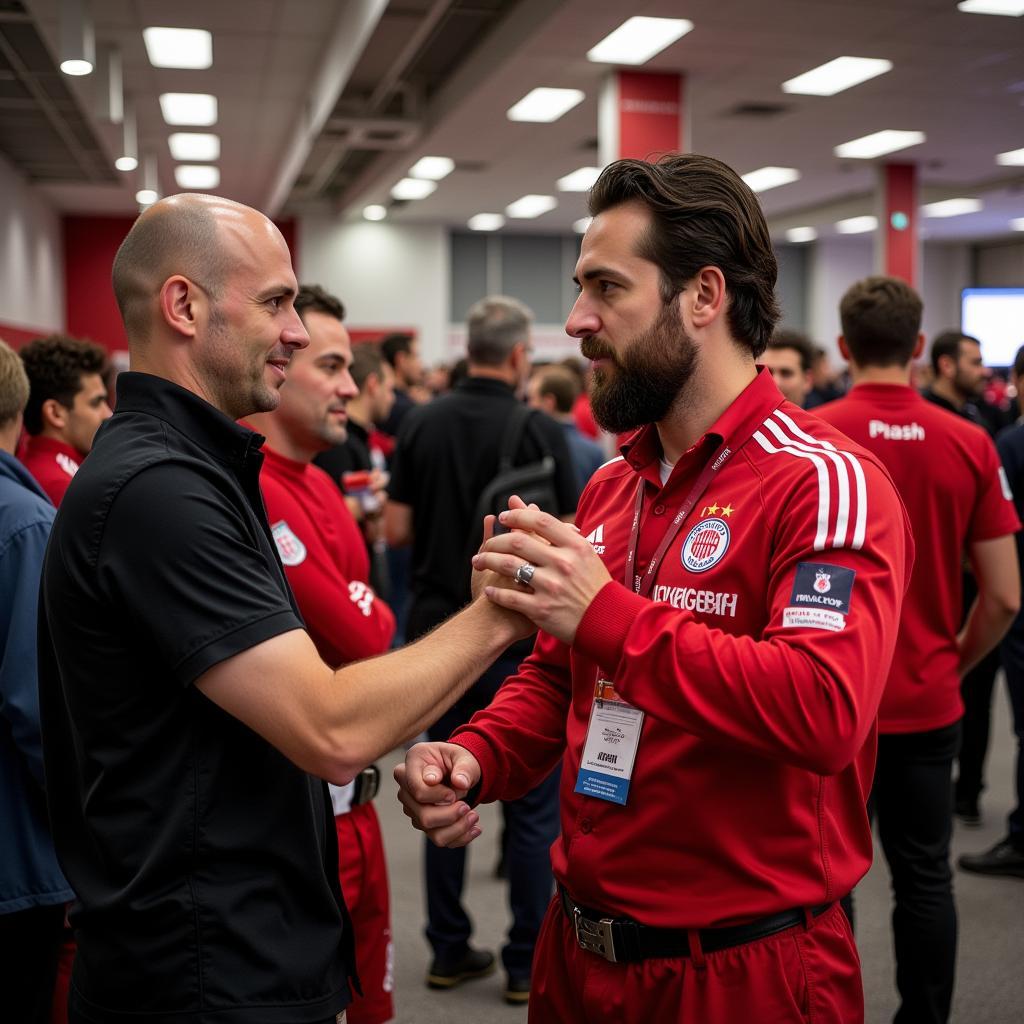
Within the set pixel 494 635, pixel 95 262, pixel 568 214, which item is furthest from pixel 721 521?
pixel 95 262

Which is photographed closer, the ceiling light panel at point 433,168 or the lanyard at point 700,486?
the lanyard at point 700,486

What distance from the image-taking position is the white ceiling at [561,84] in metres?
7.33

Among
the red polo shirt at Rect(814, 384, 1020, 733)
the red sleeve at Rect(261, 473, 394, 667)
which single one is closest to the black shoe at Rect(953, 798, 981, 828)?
the red polo shirt at Rect(814, 384, 1020, 733)

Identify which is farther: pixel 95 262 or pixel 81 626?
pixel 95 262

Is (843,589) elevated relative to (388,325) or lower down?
lower down

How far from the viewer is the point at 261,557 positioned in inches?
53.9

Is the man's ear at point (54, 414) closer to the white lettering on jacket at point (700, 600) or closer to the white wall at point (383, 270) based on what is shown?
the white lettering on jacket at point (700, 600)

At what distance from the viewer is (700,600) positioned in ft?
4.73

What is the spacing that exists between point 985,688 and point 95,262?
14723mm

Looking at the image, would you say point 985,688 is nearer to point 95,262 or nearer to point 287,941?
point 287,941

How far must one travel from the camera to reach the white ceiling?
7.33 m

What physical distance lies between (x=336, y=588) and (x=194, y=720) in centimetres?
101

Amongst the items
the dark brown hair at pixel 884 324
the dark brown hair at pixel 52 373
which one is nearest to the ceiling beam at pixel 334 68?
the dark brown hair at pixel 52 373

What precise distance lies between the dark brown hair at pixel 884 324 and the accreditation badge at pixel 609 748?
1.78m
